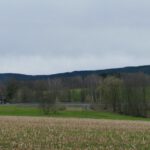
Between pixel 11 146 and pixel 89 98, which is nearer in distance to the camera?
pixel 11 146

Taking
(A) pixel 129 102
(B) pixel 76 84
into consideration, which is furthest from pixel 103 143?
(B) pixel 76 84

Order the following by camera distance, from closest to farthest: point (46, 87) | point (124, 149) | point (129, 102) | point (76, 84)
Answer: point (124, 149) < point (46, 87) < point (129, 102) < point (76, 84)

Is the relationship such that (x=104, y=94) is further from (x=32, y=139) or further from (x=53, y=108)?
(x=32, y=139)

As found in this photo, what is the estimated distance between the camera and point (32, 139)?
1853 centimetres

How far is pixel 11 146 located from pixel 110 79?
333ft

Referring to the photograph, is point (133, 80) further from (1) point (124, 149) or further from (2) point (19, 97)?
(1) point (124, 149)

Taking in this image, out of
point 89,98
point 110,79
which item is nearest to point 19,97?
point 89,98

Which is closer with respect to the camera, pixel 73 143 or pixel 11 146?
pixel 11 146

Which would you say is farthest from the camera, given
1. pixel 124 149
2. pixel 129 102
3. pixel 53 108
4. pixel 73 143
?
pixel 129 102

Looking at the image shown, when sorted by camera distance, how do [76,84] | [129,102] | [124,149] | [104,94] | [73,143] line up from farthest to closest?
[76,84] → [104,94] → [129,102] → [73,143] → [124,149]

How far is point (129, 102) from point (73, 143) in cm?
8779

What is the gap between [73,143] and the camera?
17.3 meters

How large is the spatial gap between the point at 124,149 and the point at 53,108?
65.8 metres

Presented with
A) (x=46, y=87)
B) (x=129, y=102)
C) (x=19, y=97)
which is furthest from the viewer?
(x=19, y=97)
